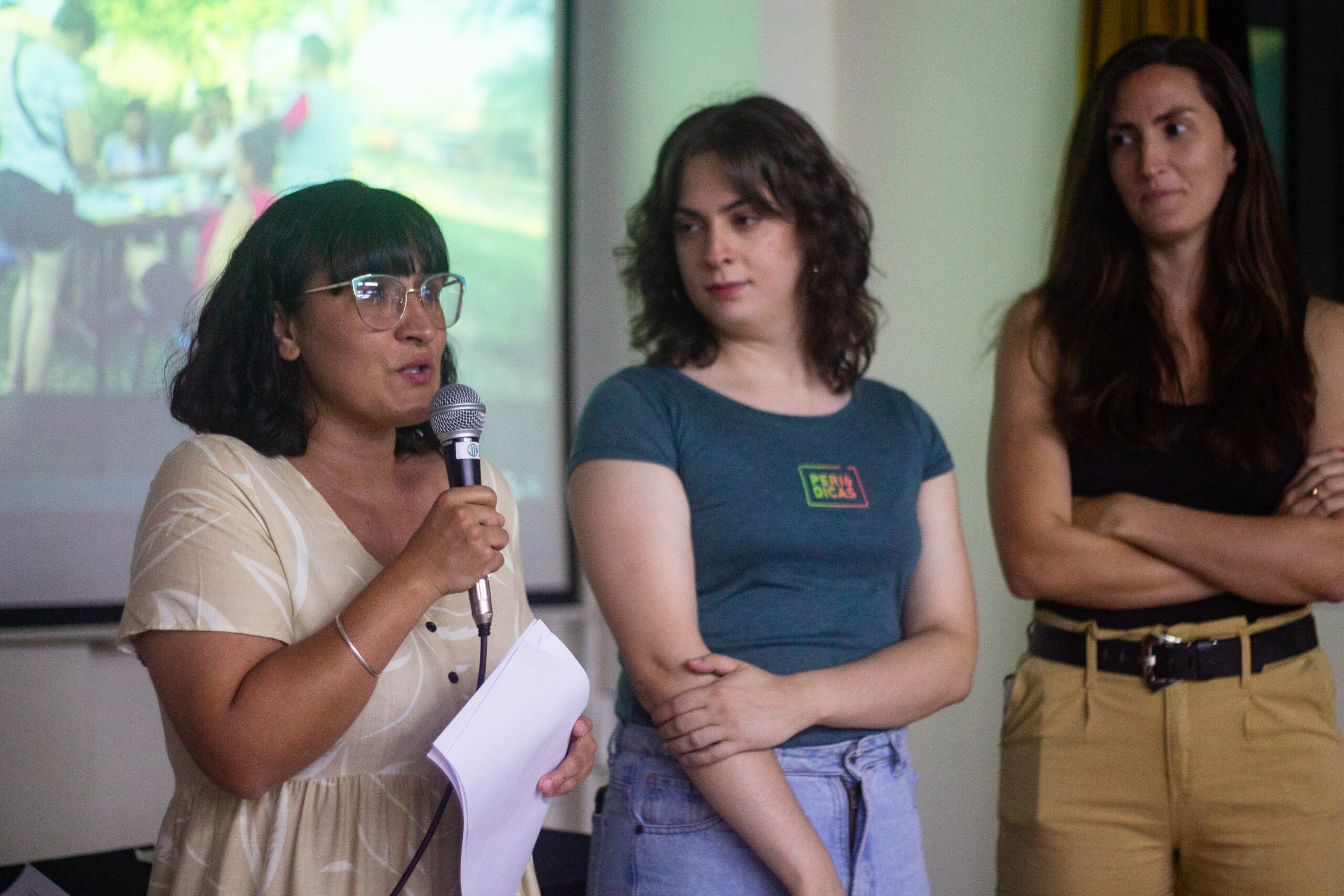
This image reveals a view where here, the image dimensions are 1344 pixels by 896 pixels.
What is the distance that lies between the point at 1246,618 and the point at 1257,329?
1.66ft

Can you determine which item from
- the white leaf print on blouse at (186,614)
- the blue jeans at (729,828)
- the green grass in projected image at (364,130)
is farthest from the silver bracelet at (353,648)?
the green grass in projected image at (364,130)

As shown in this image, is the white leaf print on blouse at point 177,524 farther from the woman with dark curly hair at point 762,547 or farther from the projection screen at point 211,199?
the projection screen at point 211,199

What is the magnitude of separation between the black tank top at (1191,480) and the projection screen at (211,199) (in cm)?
222

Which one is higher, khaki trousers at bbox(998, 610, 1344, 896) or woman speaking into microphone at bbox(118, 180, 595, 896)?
woman speaking into microphone at bbox(118, 180, 595, 896)

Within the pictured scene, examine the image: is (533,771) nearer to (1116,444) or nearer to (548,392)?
(1116,444)

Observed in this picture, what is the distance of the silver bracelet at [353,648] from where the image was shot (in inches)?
45.1

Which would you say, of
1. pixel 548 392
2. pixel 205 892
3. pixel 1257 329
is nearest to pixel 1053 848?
pixel 1257 329

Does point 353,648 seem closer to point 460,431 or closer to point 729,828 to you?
point 460,431

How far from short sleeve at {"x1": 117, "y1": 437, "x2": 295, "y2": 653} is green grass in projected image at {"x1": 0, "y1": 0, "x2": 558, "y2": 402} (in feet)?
7.38

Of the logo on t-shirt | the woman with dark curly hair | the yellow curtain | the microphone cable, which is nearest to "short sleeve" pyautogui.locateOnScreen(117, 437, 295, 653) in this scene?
the microphone cable

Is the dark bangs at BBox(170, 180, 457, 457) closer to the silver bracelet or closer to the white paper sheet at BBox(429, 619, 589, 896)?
the silver bracelet

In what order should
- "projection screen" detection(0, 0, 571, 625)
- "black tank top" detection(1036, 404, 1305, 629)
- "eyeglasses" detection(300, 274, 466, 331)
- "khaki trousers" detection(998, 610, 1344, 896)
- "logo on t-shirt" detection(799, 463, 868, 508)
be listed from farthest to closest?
"projection screen" detection(0, 0, 571, 625) → "black tank top" detection(1036, 404, 1305, 629) → "khaki trousers" detection(998, 610, 1344, 896) → "logo on t-shirt" detection(799, 463, 868, 508) → "eyeglasses" detection(300, 274, 466, 331)

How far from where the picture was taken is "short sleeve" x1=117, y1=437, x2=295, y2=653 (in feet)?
3.79

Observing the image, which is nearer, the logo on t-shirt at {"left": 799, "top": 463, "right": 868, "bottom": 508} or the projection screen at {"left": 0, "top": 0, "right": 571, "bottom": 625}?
the logo on t-shirt at {"left": 799, "top": 463, "right": 868, "bottom": 508}
